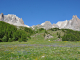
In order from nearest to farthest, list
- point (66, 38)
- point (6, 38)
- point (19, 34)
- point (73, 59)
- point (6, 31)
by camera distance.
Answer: point (73, 59) → point (6, 38) → point (6, 31) → point (19, 34) → point (66, 38)

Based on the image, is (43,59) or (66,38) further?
(66,38)

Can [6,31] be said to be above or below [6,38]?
above

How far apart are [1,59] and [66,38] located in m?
58.2

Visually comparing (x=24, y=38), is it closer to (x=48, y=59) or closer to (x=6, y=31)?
(x=6, y=31)

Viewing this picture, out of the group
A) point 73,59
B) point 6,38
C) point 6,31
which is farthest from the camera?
point 6,31

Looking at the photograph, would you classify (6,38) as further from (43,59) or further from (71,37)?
(71,37)

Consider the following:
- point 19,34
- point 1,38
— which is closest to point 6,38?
point 1,38

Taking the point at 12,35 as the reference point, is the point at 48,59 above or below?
below

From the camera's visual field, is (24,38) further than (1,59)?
Yes

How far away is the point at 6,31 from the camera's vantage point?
47844mm

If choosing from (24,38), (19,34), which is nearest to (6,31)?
(19,34)

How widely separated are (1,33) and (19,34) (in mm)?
11201

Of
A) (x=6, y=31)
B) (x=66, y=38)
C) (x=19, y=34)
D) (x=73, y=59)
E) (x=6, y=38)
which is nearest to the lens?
(x=73, y=59)

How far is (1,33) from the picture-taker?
4512 centimetres
